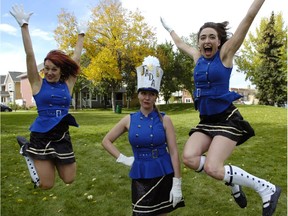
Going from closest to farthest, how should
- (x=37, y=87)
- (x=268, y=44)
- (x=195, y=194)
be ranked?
1. (x=37, y=87)
2. (x=195, y=194)
3. (x=268, y=44)

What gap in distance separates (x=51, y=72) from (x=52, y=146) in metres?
1.05

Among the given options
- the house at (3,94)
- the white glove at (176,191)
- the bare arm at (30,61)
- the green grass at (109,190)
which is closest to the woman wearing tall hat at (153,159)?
the white glove at (176,191)

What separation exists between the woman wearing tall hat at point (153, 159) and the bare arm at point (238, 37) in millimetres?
972

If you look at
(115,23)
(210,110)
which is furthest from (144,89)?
(115,23)

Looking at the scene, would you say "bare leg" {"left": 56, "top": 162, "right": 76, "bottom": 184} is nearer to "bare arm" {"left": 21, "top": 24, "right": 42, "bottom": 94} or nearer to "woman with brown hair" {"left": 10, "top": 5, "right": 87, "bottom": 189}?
"woman with brown hair" {"left": 10, "top": 5, "right": 87, "bottom": 189}

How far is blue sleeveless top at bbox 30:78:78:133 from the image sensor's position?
454 cm

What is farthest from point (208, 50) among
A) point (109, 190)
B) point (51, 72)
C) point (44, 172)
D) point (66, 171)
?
point (109, 190)

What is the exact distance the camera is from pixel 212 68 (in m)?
4.24

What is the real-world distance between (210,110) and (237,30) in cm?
106

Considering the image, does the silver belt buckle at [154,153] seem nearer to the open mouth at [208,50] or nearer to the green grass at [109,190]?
the open mouth at [208,50]

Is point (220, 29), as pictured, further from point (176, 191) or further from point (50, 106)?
point (50, 106)

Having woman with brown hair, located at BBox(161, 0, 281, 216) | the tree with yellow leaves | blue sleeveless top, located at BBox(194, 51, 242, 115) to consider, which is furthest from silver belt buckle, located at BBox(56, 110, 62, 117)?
the tree with yellow leaves

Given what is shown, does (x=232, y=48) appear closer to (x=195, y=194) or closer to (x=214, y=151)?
(x=214, y=151)

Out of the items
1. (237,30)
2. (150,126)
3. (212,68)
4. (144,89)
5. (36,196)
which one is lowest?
(36,196)
